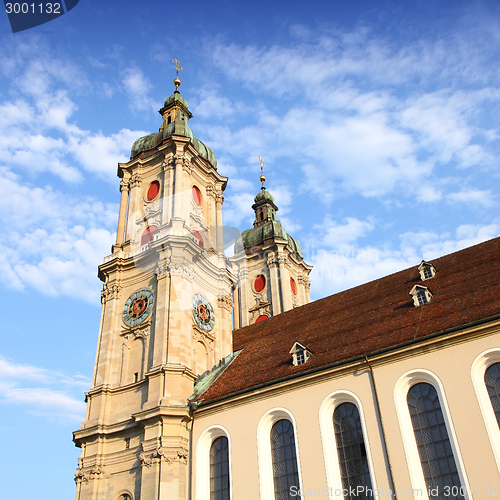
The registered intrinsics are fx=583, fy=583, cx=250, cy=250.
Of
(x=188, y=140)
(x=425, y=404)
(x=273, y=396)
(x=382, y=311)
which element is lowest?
(x=425, y=404)

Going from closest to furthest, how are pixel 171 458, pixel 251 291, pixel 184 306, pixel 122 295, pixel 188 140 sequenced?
pixel 171 458, pixel 184 306, pixel 122 295, pixel 188 140, pixel 251 291

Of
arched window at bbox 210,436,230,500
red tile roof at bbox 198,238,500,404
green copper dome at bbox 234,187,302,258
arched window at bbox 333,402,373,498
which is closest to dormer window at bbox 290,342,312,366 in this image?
red tile roof at bbox 198,238,500,404

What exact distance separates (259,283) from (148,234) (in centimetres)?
1148

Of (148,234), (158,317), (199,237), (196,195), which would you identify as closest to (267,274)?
(196,195)

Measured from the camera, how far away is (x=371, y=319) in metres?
21.8

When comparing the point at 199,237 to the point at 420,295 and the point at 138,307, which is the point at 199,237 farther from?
the point at 420,295

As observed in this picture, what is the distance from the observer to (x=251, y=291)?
126 ft

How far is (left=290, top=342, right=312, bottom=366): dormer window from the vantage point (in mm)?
21194

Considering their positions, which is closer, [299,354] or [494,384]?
[494,384]

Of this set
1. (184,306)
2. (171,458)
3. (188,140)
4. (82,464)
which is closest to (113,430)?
(82,464)

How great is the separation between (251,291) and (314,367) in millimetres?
18390

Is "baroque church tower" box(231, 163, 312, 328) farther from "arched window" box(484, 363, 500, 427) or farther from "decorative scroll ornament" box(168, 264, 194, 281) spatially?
"arched window" box(484, 363, 500, 427)

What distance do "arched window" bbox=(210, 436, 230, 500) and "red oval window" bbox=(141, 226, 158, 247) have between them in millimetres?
11039

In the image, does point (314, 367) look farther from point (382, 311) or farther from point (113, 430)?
point (113, 430)
